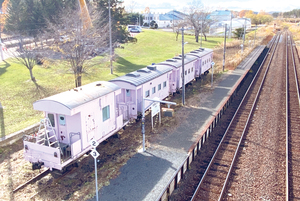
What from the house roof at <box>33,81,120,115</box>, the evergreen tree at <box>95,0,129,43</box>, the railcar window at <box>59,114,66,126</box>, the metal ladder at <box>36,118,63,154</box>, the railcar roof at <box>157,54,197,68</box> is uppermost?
the evergreen tree at <box>95,0,129,43</box>

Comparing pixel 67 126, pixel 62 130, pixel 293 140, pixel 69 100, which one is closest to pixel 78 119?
pixel 67 126

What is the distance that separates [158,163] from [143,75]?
25.5 feet

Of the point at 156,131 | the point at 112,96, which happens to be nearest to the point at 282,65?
the point at 156,131

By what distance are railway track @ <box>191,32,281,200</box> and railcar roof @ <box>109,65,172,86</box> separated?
20.7ft

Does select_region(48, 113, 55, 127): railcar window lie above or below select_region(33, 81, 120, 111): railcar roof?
below

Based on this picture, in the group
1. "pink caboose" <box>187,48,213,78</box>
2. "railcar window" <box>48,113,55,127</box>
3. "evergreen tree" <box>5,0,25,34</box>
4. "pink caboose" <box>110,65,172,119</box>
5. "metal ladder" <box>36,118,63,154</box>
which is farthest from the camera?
"evergreen tree" <box>5,0,25,34</box>

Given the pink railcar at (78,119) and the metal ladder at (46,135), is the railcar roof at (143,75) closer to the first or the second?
the pink railcar at (78,119)

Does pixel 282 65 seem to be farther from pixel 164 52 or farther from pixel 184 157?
pixel 184 157

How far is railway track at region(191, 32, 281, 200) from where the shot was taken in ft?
36.2

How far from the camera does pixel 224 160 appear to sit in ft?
44.5

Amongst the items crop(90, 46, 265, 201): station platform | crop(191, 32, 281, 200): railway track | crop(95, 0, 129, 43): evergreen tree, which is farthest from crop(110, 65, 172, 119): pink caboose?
crop(95, 0, 129, 43): evergreen tree

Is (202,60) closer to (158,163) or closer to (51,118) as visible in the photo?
(158,163)

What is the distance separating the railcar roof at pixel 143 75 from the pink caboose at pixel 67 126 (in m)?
3.36

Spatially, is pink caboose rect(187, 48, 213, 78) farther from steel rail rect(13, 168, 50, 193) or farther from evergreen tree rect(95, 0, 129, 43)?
steel rail rect(13, 168, 50, 193)
